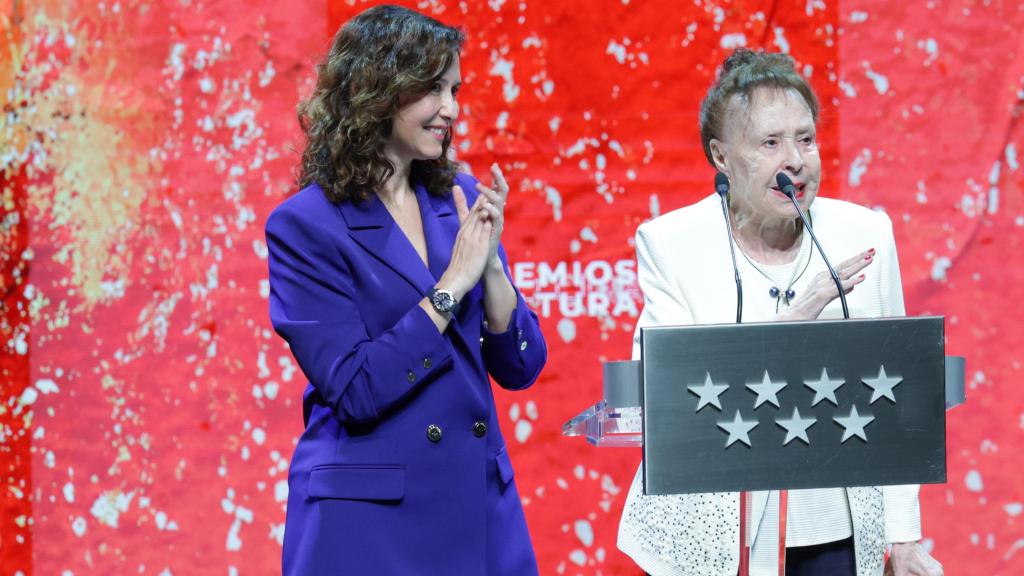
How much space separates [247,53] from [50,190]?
763mm

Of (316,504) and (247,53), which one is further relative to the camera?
(247,53)

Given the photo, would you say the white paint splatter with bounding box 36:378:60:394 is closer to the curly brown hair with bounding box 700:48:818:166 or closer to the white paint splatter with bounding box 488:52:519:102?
the white paint splatter with bounding box 488:52:519:102

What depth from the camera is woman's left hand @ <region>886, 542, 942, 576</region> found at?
211 cm

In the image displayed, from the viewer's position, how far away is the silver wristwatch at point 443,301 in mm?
1860

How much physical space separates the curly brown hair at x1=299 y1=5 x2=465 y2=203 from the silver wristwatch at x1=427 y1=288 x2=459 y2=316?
23 cm

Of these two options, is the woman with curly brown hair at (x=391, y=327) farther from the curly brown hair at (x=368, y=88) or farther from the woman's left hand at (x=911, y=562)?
the woman's left hand at (x=911, y=562)

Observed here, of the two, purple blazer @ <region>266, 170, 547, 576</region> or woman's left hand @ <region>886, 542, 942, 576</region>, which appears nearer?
purple blazer @ <region>266, 170, 547, 576</region>

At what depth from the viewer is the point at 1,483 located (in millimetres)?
3639

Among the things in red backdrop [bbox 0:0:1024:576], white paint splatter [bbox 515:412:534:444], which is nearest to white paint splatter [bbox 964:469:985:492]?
red backdrop [bbox 0:0:1024:576]

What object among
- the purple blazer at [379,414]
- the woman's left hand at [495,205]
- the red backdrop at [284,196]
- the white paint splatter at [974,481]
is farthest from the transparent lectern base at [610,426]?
the white paint splatter at [974,481]

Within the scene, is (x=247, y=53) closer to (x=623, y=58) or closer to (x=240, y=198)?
(x=240, y=198)

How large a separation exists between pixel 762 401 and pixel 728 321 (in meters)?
0.57

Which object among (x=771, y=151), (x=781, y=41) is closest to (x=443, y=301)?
(x=771, y=151)

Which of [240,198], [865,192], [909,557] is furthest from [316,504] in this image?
[865,192]
